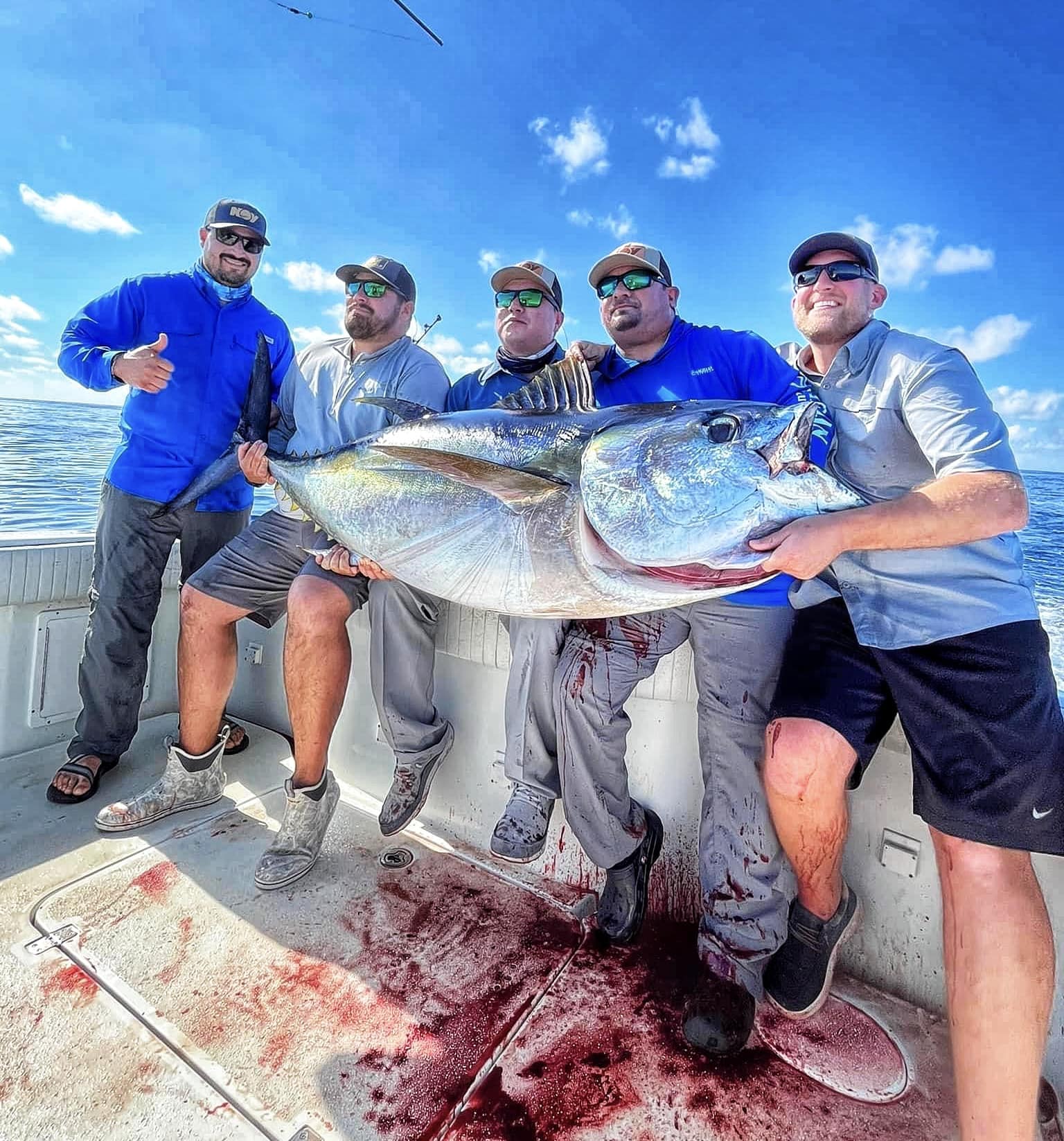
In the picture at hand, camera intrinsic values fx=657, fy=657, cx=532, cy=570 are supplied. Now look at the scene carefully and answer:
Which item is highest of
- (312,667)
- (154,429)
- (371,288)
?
(371,288)

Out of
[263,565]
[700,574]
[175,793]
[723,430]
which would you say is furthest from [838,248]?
[175,793]

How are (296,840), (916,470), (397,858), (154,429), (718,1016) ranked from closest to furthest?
(718,1016), (916,470), (296,840), (397,858), (154,429)

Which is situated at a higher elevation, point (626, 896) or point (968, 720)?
point (968, 720)

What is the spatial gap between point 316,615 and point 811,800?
1.60 metres

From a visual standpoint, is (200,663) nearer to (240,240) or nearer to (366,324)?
(366,324)

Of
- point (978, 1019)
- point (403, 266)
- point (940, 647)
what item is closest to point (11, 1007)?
point (978, 1019)

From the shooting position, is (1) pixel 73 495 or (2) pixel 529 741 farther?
(1) pixel 73 495

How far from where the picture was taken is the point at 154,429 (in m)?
2.76

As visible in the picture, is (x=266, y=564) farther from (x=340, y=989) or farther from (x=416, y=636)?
(x=340, y=989)

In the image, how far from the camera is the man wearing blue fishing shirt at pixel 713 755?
1682mm

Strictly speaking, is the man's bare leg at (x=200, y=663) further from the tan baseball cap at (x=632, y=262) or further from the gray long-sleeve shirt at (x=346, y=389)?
the tan baseball cap at (x=632, y=262)

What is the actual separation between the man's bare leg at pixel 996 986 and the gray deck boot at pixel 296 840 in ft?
5.75

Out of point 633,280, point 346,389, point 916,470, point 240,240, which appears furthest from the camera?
point 240,240

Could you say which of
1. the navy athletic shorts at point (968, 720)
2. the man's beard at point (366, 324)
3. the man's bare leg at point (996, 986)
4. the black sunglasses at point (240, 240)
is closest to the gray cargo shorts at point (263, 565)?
the man's beard at point (366, 324)
